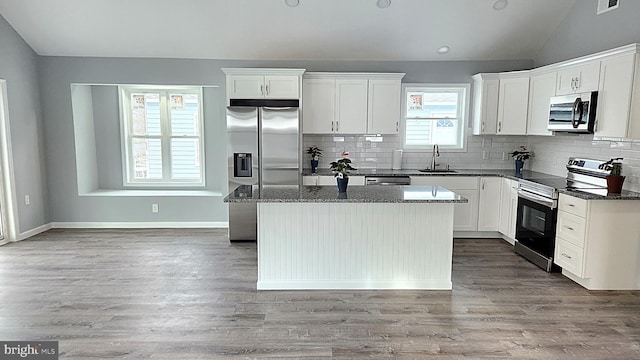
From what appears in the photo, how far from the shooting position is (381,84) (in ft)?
17.9

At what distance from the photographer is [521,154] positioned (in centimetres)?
549

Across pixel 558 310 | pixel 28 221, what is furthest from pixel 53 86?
pixel 558 310

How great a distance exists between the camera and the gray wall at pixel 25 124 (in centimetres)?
502

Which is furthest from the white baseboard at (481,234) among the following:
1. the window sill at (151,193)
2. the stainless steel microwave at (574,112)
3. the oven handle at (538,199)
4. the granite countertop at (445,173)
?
the window sill at (151,193)

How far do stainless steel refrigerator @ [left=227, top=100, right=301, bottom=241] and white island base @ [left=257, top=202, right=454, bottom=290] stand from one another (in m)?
1.57

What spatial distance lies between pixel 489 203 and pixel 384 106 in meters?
1.92

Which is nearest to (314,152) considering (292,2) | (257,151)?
(257,151)

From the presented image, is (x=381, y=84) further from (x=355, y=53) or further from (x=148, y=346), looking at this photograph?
(x=148, y=346)

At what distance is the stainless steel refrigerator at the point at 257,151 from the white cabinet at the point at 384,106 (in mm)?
1084

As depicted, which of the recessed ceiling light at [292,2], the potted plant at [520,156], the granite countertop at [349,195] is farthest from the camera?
the potted plant at [520,156]

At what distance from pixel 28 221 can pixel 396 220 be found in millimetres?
4993

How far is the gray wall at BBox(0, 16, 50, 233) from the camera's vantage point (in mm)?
5020

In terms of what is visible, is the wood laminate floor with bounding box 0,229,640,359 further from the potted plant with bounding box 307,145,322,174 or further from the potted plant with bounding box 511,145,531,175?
the potted plant with bounding box 307,145,322,174

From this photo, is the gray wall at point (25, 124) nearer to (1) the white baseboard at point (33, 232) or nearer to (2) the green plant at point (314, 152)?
(1) the white baseboard at point (33, 232)
